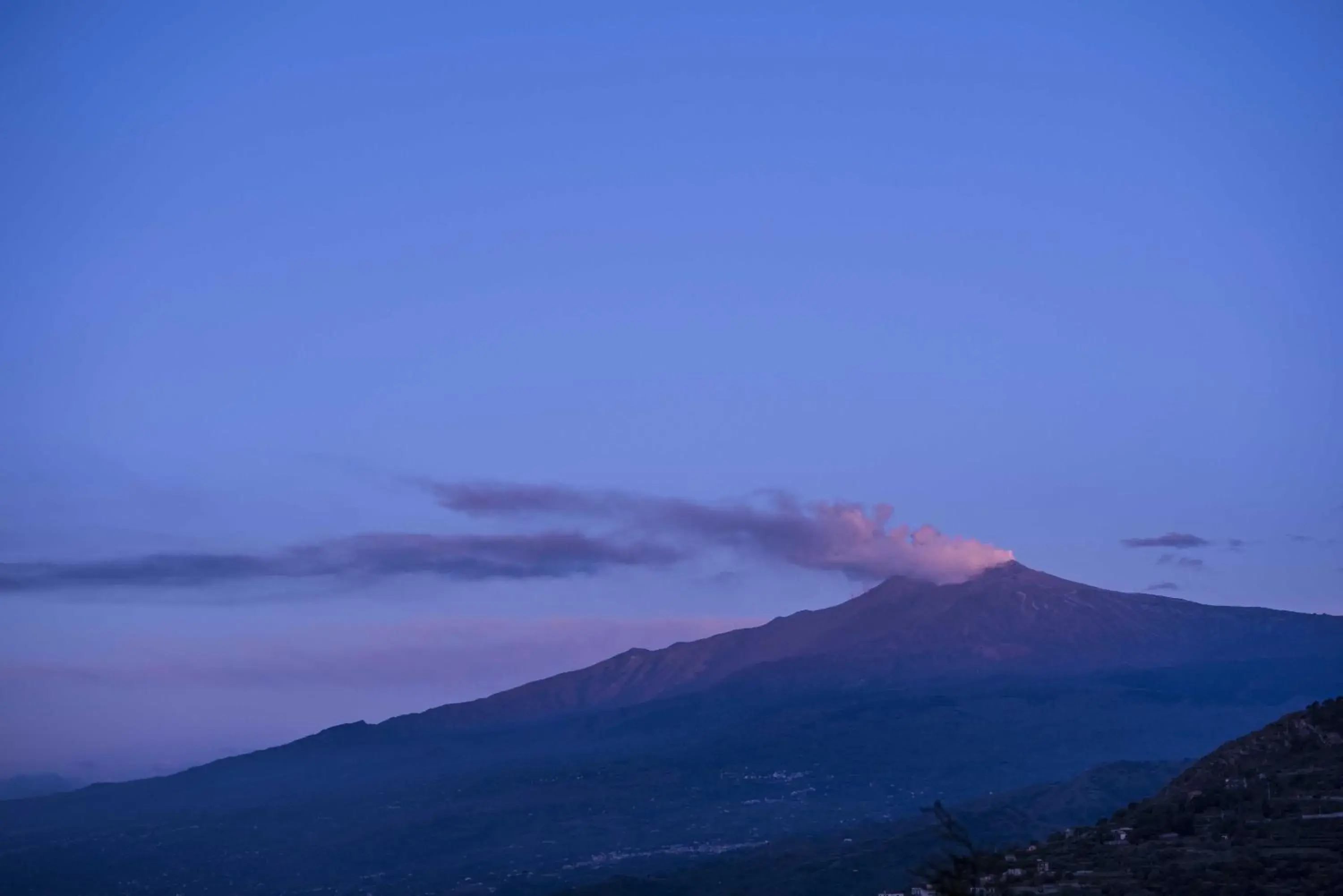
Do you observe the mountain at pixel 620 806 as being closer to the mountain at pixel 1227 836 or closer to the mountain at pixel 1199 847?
the mountain at pixel 1199 847

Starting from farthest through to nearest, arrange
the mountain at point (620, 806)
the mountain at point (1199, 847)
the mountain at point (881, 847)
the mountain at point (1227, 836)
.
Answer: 1. the mountain at point (620, 806)
2. the mountain at point (881, 847)
3. the mountain at point (1199, 847)
4. the mountain at point (1227, 836)

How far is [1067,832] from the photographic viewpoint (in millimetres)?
55438

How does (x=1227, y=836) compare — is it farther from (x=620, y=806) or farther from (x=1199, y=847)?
(x=620, y=806)

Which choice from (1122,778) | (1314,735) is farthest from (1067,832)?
(1122,778)

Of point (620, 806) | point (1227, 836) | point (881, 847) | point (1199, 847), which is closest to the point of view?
point (1199, 847)

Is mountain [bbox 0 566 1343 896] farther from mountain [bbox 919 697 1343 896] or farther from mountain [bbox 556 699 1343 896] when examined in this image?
mountain [bbox 919 697 1343 896]

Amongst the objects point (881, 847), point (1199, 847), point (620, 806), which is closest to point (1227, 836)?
point (1199, 847)

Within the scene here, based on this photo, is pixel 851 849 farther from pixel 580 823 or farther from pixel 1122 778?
pixel 580 823

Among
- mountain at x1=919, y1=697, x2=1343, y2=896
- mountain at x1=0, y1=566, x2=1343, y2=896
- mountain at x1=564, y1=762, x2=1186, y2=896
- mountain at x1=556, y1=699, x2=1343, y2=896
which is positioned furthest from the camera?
mountain at x1=0, y1=566, x2=1343, y2=896

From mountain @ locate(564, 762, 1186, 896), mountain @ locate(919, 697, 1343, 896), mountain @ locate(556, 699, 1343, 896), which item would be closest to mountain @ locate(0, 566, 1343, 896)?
mountain @ locate(564, 762, 1186, 896)

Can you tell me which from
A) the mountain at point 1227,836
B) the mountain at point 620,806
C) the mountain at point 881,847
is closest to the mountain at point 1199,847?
the mountain at point 1227,836

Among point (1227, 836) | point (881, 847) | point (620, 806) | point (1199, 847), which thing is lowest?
point (881, 847)

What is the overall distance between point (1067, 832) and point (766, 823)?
92309 millimetres

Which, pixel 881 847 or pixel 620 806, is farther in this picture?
pixel 620 806
